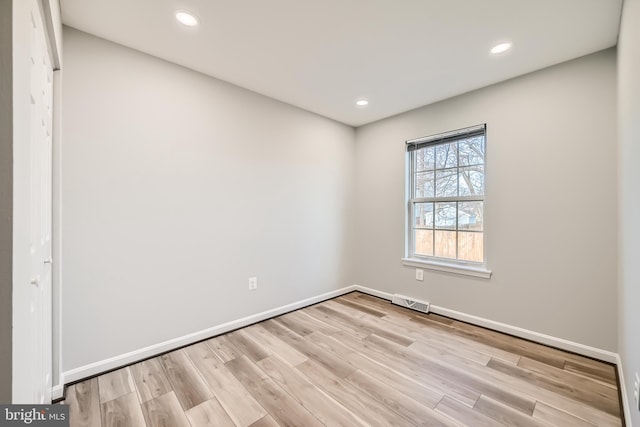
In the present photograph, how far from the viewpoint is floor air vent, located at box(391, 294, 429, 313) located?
10.1 feet

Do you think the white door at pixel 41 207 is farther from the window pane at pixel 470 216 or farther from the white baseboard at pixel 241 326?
the window pane at pixel 470 216

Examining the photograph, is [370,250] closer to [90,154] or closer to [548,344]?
[548,344]

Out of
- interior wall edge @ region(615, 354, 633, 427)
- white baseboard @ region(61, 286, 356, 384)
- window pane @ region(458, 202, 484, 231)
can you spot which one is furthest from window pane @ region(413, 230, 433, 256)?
interior wall edge @ region(615, 354, 633, 427)

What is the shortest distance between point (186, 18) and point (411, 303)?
134 inches

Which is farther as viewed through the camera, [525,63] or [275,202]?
[275,202]

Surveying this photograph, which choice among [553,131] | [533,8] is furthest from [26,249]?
[553,131]

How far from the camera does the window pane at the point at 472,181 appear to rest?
2.78 metres

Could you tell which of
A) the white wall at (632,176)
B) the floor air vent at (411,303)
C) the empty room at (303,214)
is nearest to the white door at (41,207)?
the empty room at (303,214)

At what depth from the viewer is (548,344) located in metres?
2.31

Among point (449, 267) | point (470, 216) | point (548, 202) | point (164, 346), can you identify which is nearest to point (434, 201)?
point (470, 216)

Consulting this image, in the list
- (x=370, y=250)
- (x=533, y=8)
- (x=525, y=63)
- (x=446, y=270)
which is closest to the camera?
(x=533, y=8)

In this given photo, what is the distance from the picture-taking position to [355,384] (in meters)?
1.83

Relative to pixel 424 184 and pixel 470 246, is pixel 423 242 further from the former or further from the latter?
pixel 424 184

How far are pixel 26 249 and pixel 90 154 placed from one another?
4.56 ft
